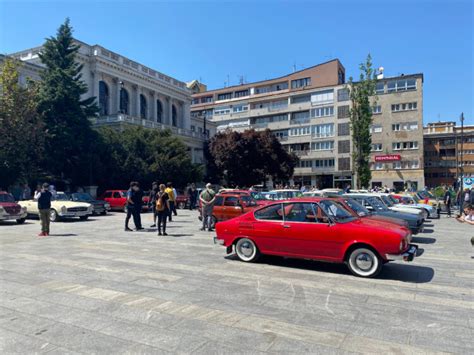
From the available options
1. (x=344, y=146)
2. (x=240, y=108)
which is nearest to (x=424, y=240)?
(x=344, y=146)

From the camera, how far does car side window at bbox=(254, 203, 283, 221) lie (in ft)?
27.1

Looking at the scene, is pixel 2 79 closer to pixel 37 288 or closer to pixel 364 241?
pixel 37 288

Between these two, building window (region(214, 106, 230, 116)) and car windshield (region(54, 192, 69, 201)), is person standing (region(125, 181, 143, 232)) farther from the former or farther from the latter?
building window (region(214, 106, 230, 116))

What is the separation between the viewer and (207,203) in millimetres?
13969

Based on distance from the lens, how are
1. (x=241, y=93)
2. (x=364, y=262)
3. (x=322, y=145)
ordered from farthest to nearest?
(x=241, y=93), (x=322, y=145), (x=364, y=262)

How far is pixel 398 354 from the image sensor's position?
155 inches

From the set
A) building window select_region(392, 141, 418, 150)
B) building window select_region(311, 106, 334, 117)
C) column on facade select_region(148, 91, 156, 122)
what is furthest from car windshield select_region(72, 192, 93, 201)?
building window select_region(392, 141, 418, 150)

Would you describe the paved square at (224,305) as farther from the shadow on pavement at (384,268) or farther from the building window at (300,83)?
the building window at (300,83)

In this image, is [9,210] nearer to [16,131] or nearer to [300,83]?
[16,131]

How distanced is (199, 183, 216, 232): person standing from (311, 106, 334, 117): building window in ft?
174

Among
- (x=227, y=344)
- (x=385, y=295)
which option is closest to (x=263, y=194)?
(x=385, y=295)

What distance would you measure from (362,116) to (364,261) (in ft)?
92.1

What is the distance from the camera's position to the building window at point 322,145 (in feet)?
209

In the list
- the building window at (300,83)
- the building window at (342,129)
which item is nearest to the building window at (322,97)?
the building window at (342,129)
